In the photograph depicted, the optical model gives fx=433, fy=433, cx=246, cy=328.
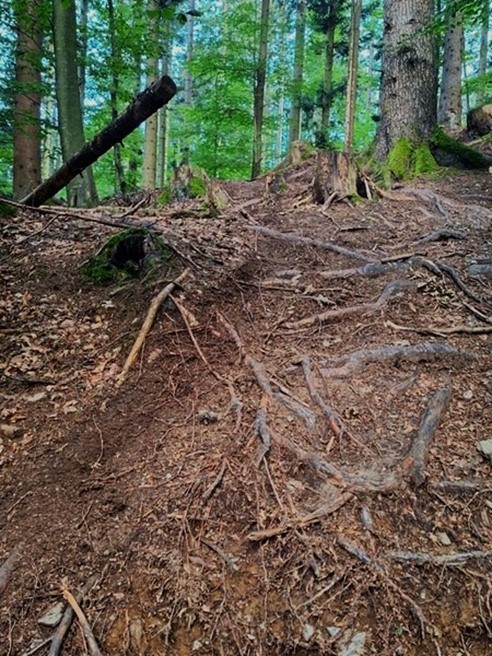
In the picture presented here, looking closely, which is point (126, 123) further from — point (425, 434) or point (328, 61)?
point (328, 61)

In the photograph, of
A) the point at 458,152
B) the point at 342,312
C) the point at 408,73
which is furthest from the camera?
the point at 458,152

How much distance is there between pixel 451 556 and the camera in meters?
2.14

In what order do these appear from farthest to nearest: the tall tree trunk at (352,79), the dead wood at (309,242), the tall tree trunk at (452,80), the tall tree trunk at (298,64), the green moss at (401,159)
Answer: the tall tree trunk at (298,64) → the tall tree trunk at (452,80) → the tall tree trunk at (352,79) → the green moss at (401,159) → the dead wood at (309,242)

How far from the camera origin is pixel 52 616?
194cm

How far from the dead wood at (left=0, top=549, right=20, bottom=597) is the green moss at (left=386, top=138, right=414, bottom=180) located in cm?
716

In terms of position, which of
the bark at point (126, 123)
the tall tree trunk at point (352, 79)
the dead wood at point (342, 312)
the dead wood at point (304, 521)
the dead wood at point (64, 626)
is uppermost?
the tall tree trunk at point (352, 79)

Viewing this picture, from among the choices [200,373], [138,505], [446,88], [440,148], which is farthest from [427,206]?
[446,88]

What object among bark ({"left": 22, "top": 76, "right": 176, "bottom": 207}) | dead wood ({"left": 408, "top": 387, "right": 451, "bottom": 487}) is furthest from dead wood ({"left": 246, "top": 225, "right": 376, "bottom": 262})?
bark ({"left": 22, "top": 76, "right": 176, "bottom": 207})

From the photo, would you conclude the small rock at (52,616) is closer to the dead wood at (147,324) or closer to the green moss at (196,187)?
the dead wood at (147,324)

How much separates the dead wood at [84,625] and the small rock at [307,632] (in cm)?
88

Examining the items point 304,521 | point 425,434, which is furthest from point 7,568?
point 425,434

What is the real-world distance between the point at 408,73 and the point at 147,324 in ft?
21.5

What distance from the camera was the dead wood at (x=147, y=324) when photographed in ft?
10.7

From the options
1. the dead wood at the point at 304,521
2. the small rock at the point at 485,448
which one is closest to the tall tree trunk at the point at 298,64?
the small rock at the point at 485,448
